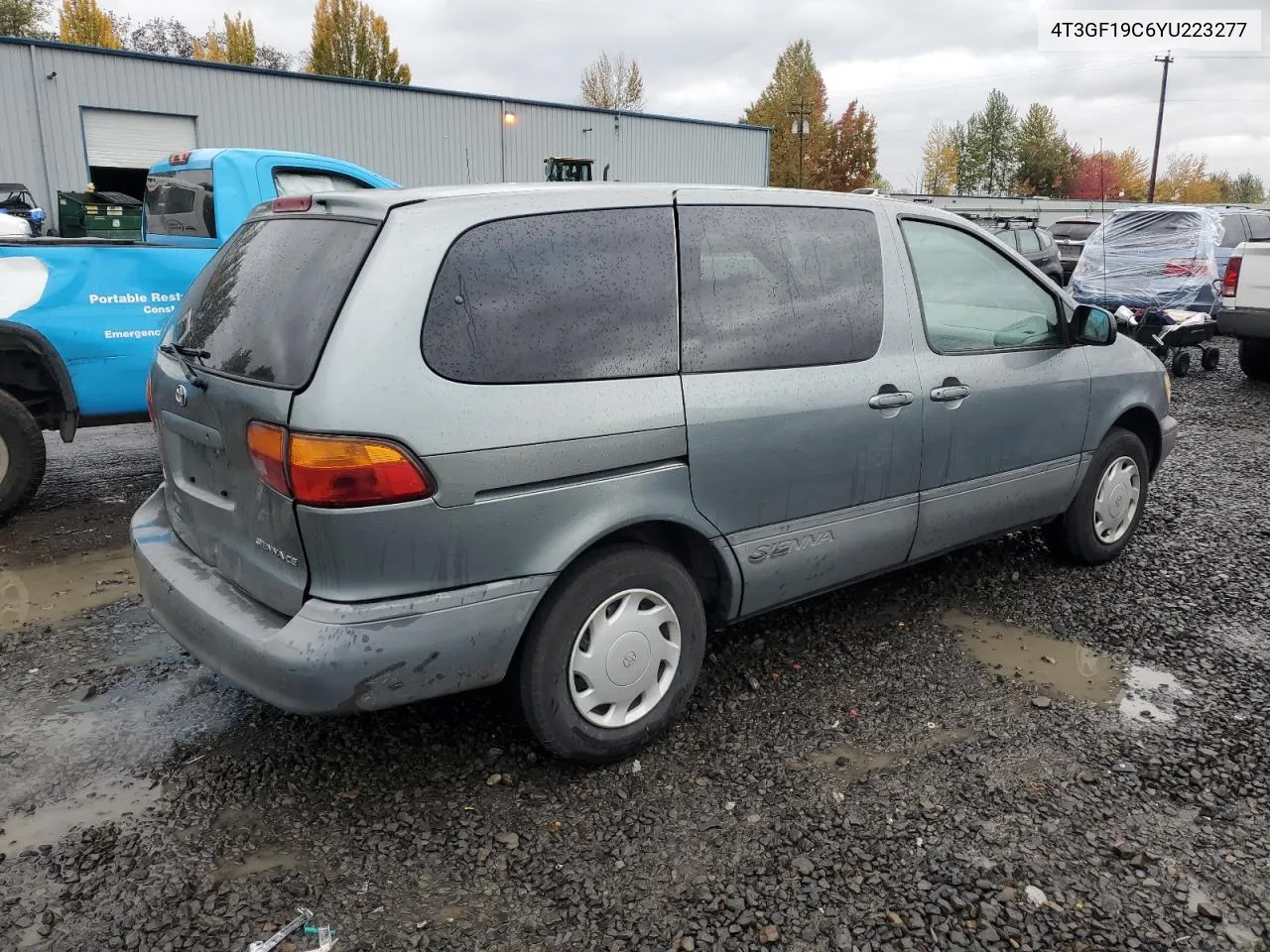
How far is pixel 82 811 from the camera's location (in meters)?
2.82

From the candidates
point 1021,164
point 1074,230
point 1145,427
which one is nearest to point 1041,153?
point 1021,164

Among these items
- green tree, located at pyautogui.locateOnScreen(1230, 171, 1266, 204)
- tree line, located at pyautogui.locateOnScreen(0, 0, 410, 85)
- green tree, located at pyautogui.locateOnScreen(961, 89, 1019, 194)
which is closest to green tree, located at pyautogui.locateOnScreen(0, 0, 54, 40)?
tree line, located at pyautogui.locateOnScreen(0, 0, 410, 85)

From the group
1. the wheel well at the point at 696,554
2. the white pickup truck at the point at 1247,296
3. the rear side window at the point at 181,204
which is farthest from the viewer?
the white pickup truck at the point at 1247,296

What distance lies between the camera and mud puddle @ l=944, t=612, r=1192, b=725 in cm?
349

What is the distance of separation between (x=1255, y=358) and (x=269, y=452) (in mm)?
11579

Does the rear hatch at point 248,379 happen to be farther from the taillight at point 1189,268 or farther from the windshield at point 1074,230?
the windshield at point 1074,230

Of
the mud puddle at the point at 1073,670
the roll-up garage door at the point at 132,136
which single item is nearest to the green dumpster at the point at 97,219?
the roll-up garage door at the point at 132,136

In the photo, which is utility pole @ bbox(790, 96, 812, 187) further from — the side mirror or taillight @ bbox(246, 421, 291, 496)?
taillight @ bbox(246, 421, 291, 496)

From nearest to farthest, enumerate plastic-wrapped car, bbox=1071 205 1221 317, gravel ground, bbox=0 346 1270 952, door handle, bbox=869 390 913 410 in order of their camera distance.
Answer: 1. gravel ground, bbox=0 346 1270 952
2. door handle, bbox=869 390 913 410
3. plastic-wrapped car, bbox=1071 205 1221 317

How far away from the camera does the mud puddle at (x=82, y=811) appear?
2691mm

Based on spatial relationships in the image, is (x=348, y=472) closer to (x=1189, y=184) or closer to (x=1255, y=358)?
(x=1255, y=358)

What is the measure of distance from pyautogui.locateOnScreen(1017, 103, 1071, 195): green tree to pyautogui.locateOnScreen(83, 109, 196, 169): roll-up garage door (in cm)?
6339

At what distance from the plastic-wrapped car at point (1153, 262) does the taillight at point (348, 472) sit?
10.6 m

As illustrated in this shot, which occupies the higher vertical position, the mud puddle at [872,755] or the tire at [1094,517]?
the tire at [1094,517]
